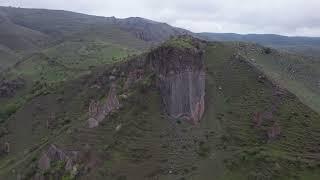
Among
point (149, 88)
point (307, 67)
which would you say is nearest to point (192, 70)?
point (149, 88)

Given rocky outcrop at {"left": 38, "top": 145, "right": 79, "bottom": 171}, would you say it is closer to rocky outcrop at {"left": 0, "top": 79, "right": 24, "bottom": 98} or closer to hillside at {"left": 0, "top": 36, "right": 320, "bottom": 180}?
hillside at {"left": 0, "top": 36, "right": 320, "bottom": 180}

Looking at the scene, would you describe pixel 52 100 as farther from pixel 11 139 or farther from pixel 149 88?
pixel 149 88

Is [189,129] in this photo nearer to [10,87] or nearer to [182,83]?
[182,83]

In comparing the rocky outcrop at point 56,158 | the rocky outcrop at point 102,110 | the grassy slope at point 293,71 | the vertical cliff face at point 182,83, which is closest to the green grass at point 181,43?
the vertical cliff face at point 182,83

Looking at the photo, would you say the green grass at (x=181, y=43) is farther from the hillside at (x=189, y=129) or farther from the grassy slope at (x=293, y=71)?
the grassy slope at (x=293, y=71)

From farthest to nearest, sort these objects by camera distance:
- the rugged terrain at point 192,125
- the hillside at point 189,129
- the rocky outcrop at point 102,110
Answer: the rocky outcrop at point 102,110, the rugged terrain at point 192,125, the hillside at point 189,129

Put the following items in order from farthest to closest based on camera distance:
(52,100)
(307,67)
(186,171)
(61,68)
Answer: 1. (61,68)
2. (52,100)
3. (307,67)
4. (186,171)

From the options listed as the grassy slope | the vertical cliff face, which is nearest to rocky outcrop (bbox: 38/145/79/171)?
the vertical cliff face
